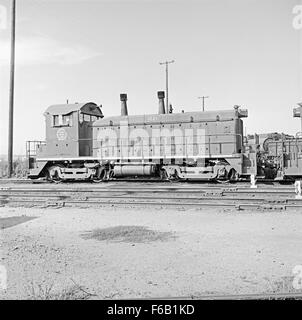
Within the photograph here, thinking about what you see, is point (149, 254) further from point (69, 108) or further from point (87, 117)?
point (87, 117)

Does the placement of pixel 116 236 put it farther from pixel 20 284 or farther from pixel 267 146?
pixel 267 146

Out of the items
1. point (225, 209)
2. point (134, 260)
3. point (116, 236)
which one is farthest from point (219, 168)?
point (134, 260)

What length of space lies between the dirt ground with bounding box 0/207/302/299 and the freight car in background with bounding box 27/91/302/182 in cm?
741

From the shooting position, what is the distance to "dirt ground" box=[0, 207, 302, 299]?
13.0 ft

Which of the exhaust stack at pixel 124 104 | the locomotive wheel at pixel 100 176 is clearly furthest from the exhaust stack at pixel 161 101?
the locomotive wheel at pixel 100 176

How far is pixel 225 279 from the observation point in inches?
165

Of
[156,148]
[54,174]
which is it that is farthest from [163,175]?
[54,174]

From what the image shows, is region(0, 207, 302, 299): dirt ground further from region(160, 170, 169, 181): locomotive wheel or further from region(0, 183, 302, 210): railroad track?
region(160, 170, 169, 181): locomotive wheel

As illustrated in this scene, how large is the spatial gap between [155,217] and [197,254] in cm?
312

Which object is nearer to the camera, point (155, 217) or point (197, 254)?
point (197, 254)

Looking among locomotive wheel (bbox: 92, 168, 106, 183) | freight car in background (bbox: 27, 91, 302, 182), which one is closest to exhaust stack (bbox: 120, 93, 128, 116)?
freight car in background (bbox: 27, 91, 302, 182)

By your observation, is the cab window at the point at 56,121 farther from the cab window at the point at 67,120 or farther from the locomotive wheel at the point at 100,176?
the locomotive wheel at the point at 100,176

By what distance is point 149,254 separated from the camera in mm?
5250

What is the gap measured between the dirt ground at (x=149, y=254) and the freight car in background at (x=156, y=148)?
24.3ft
